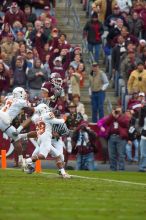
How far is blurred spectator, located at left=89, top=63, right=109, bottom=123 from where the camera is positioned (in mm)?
29406

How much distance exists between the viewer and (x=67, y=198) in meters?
16.7

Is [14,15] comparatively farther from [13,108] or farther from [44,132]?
[44,132]

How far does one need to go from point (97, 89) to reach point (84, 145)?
10.2 ft

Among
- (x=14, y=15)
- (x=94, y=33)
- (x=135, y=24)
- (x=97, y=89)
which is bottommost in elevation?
(x=97, y=89)

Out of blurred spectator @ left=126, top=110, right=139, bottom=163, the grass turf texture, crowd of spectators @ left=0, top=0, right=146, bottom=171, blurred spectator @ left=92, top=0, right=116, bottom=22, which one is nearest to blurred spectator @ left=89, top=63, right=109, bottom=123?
crowd of spectators @ left=0, top=0, right=146, bottom=171

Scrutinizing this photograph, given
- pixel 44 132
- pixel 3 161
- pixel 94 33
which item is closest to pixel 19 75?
pixel 94 33

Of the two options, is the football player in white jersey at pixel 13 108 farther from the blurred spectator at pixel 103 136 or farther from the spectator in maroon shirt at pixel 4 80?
the spectator in maroon shirt at pixel 4 80

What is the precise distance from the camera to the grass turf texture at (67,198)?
14773mm

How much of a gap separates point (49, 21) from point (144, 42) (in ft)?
9.01

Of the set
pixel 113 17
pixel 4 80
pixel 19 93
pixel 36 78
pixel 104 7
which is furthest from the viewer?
pixel 104 7

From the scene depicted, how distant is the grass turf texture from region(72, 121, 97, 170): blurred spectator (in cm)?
538

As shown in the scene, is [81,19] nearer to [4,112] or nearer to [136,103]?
[136,103]

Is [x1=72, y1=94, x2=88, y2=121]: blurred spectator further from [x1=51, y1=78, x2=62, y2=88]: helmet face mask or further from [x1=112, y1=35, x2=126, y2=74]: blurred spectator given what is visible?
[x1=51, y1=78, x2=62, y2=88]: helmet face mask

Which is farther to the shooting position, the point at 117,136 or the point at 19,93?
the point at 117,136
